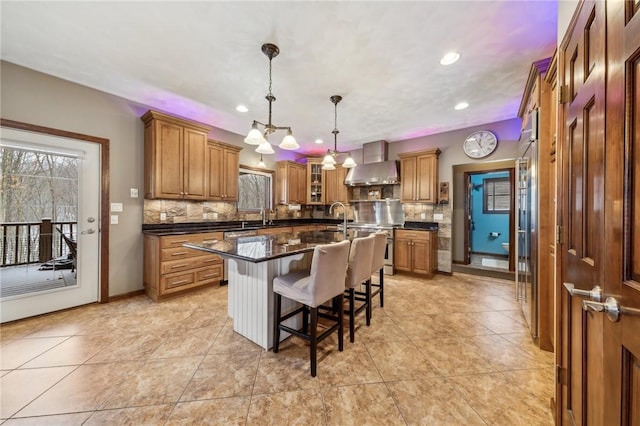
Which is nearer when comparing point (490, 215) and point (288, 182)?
point (288, 182)

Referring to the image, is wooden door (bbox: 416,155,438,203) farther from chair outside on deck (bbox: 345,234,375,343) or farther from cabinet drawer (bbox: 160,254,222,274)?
cabinet drawer (bbox: 160,254,222,274)

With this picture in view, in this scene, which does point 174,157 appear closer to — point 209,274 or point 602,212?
point 209,274

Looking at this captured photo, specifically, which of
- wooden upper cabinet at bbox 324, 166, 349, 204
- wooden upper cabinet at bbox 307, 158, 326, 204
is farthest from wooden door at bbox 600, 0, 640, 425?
wooden upper cabinet at bbox 307, 158, 326, 204

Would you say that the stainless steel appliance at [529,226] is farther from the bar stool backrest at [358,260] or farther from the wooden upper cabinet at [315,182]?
the wooden upper cabinet at [315,182]

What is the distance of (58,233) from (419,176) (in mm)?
5507

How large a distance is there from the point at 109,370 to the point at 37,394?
1.19 feet

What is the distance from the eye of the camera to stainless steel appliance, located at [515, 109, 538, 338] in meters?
2.22

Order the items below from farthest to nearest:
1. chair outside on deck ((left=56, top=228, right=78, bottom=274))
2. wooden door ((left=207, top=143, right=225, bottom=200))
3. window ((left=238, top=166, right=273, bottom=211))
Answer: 1. window ((left=238, top=166, right=273, bottom=211))
2. wooden door ((left=207, top=143, right=225, bottom=200))
3. chair outside on deck ((left=56, top=228, right=78, bottom=274))

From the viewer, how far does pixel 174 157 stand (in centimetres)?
353

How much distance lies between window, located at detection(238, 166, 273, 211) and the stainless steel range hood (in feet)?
5.97

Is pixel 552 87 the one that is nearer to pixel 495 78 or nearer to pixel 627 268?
pixel 495 78

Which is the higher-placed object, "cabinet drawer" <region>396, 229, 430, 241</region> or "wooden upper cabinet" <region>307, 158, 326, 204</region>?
"wooden upper cabinet" <region>307, 158, 326, 204</region>

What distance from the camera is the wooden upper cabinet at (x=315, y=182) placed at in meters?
5.84

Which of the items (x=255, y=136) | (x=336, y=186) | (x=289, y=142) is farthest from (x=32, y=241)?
(x=336, y=186)
